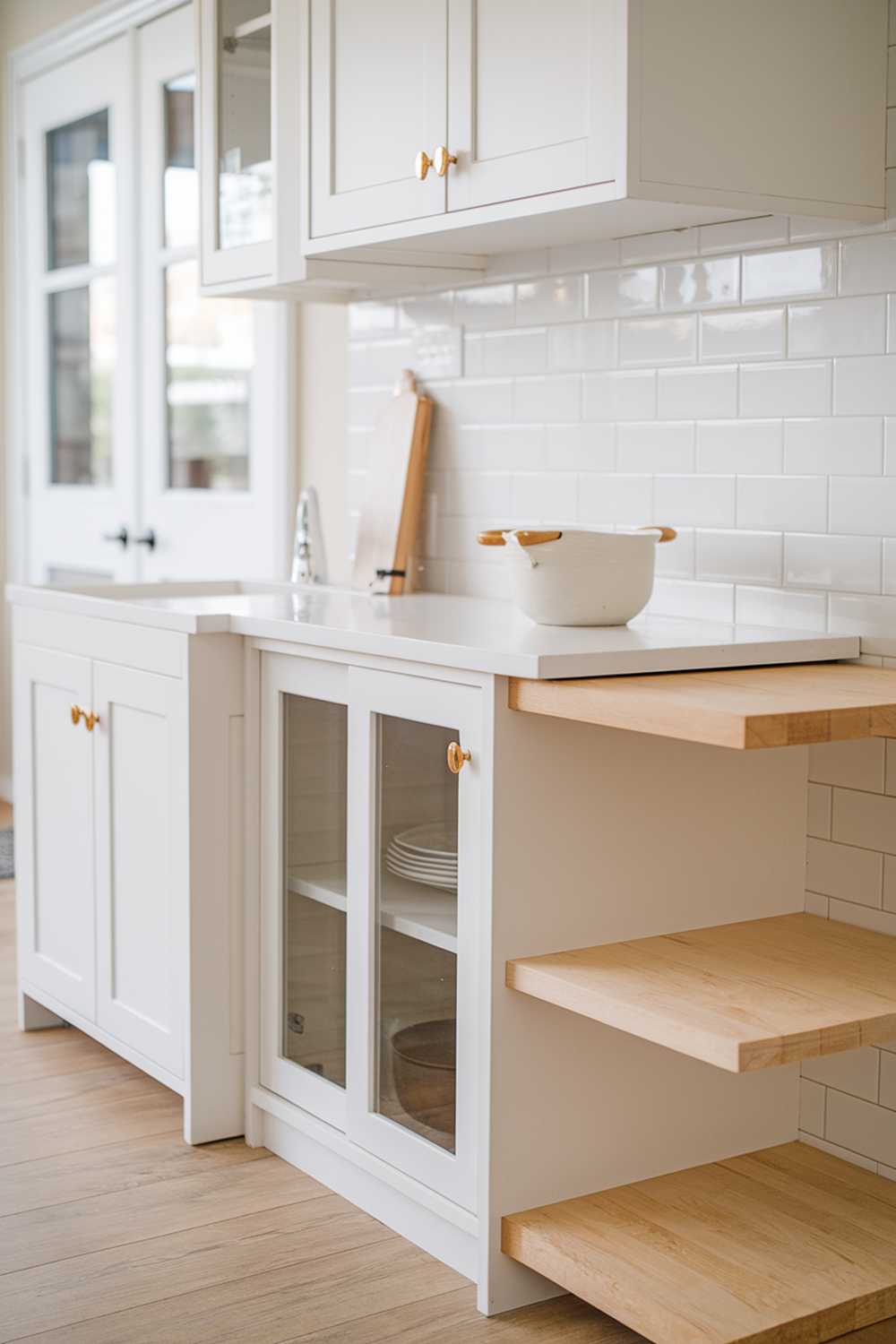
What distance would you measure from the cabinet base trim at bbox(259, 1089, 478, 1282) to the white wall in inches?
129

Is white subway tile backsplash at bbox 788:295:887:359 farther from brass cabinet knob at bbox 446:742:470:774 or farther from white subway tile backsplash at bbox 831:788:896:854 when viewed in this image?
brass cabinet knob at bbox 446:742:470:774

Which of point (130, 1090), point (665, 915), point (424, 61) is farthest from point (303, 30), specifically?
point (130, 1090)

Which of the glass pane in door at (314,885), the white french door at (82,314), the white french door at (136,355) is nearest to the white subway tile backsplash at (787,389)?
the glass pane in door at (314,885)

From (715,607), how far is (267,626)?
28.2 inches

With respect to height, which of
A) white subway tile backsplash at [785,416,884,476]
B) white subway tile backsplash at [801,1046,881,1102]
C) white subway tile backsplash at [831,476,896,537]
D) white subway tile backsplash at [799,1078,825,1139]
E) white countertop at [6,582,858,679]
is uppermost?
white subway tile backsplash at [785,416,884,476]

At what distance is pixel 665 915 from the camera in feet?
7.43

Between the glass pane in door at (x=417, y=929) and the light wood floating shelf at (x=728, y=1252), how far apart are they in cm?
23

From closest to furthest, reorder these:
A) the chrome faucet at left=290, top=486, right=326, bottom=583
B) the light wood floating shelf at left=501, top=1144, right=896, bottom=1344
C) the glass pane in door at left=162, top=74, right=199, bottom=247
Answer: the light wood floating shelf at left=501, top=1144, right=896, bottom=1344
the chrome faucet at left=290, top=486, right=326, bottom=583
the glass pane in door at left=162, top=74, right=199, bottom=247

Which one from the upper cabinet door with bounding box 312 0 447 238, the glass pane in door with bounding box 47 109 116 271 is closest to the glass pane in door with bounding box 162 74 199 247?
the glass pane in door with bounding box 47 109 116 271

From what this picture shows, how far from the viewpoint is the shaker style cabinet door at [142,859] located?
106 inches

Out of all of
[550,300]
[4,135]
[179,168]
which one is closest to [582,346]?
[550,300]

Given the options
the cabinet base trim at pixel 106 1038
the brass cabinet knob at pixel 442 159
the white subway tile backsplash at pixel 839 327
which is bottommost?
the cabinet base trim at pixel 106 1038

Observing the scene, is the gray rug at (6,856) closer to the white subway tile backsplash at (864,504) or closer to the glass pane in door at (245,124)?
the glass pane in door at (245,124)

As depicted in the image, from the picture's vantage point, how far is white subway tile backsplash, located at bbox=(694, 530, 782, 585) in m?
2.44
